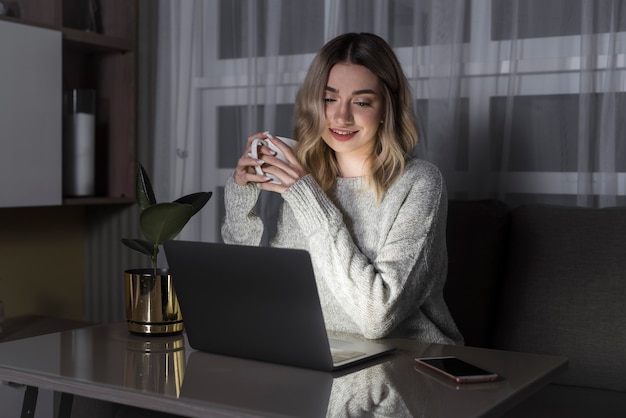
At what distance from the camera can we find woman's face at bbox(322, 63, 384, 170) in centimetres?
175

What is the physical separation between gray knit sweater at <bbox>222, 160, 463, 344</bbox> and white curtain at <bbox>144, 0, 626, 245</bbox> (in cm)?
53

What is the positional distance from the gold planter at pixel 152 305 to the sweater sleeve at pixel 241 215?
38 cm

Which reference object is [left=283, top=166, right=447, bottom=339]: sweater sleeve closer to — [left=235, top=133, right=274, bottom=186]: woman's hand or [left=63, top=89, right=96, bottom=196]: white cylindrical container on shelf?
[left=235, top=133, right=274, bottom=186]: woman's hand

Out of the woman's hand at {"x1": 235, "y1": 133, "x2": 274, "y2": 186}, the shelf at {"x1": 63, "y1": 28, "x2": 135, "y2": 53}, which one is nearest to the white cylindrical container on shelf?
the shelf at {"x1": 63, "y1": 28, "x2": 135, "y2": 53}

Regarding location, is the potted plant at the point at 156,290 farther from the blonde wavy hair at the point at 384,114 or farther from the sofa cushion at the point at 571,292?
the sofa cushion at the point at 571,292

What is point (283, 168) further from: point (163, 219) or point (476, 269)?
point (476, 269)

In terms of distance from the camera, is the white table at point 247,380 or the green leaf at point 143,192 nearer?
the white table at point 247,380

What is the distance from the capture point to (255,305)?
121 cm

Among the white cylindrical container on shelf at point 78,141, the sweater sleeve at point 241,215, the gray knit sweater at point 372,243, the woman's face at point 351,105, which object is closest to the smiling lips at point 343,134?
the woman's face at point 351,105

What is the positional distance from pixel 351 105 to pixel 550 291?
63 cm

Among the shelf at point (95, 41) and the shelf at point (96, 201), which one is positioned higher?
the shelf at point (95, 41)

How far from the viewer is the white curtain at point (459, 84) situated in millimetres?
2049

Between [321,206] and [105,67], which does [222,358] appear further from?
[105,67]

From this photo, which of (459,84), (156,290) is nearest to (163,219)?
(156,290)
